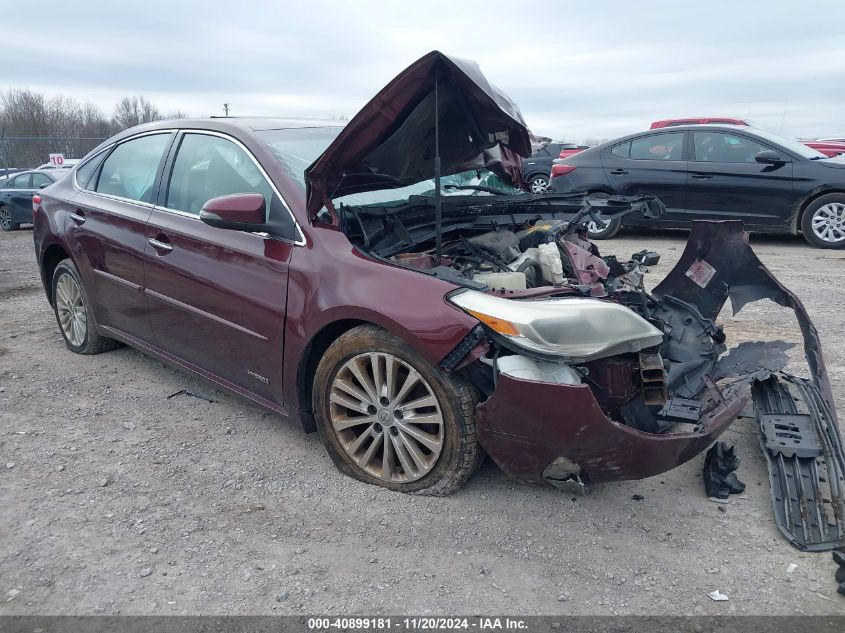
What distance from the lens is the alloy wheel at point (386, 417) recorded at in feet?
9.30

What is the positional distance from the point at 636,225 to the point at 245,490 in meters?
7.61

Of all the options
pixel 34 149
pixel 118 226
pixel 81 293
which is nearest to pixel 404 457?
pixel 118 226

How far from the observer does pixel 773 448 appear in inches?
120

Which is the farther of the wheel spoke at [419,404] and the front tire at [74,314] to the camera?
the front tire at [74,314]

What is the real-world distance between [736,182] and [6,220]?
13.6m

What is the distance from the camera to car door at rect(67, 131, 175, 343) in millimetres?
3973

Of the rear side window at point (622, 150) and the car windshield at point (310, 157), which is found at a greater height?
the rear side window at point (622, 150)

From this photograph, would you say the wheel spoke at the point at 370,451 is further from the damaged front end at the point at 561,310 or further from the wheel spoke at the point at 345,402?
the damaged front end at the point at 561,310

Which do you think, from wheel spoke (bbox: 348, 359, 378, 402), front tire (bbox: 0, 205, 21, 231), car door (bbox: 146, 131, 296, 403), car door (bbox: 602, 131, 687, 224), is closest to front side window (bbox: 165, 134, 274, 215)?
car door (bbox: 146, 131, 296, 403)

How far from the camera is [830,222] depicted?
28.0 feet

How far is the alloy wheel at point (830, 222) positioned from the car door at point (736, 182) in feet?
1.23

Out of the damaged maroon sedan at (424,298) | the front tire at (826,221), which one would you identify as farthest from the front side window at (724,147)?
the damaged maroon sedan at (424,298)

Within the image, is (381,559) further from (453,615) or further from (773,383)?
(773,383)

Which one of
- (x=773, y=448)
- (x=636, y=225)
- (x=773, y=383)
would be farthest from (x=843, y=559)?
(x=636, y=225)
